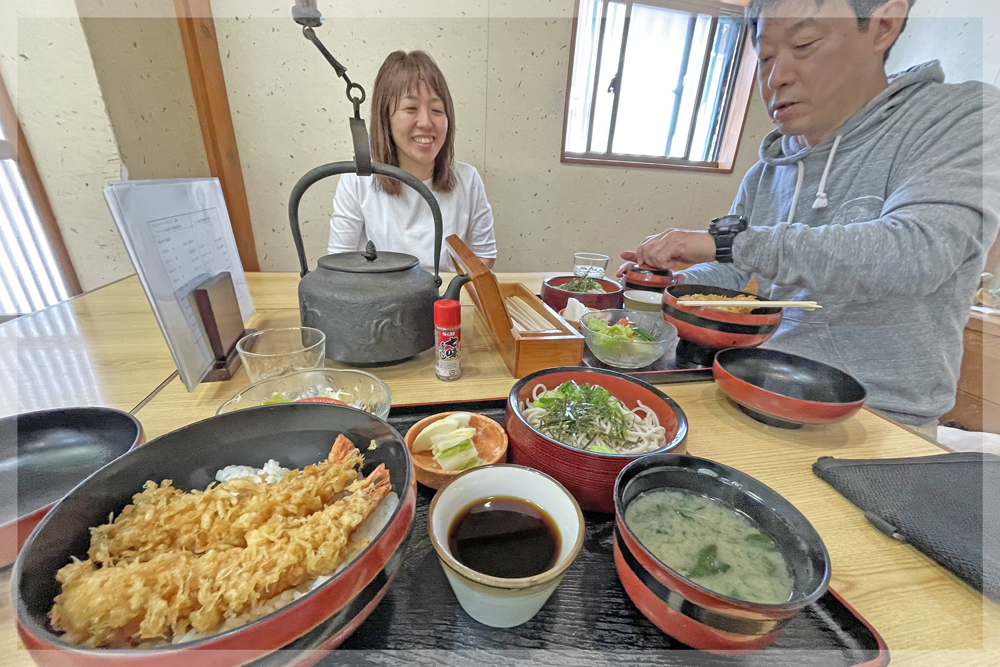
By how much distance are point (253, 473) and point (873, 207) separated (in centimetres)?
197

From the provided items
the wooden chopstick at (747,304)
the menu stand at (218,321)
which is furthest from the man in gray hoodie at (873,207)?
the menu stand at (218,321)

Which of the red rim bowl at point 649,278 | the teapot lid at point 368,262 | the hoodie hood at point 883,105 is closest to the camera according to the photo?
the teapot lid at point 368,262

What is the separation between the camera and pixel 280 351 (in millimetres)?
1047

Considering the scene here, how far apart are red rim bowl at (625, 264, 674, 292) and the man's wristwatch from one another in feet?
1.07

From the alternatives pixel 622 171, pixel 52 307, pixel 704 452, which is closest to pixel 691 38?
pixel 622 171

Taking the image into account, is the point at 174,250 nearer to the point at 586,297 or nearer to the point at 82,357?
the point at 82,357

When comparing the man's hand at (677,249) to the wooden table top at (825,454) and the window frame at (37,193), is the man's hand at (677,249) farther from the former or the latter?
the window frame at (37,193)

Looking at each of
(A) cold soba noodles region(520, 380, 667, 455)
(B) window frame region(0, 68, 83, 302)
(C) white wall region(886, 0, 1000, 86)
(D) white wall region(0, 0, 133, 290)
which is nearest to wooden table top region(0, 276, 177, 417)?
(D) white wall region(0, 0, 133, 290)

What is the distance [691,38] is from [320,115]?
330 centimetres

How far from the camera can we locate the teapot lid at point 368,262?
3.37ft

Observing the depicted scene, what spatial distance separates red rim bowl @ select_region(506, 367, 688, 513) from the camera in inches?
25.6

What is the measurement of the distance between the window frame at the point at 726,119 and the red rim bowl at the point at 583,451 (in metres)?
3.04

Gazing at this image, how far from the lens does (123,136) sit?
1.73 metres

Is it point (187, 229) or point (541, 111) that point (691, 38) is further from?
point (187, 229)
